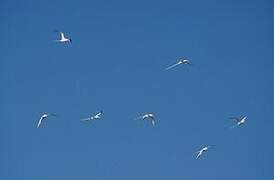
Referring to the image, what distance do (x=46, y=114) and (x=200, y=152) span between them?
38.5 ft

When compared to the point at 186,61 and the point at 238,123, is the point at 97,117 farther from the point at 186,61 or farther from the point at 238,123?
the point at 238,123

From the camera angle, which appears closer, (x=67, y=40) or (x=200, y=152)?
(x=67, y=40)

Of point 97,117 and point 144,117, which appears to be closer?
point 97,117

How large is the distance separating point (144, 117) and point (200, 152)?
181 inches

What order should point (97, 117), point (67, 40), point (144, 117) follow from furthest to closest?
point (144, 117) → point (97, 117) → point (67, 40)

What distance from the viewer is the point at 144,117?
59469 mm

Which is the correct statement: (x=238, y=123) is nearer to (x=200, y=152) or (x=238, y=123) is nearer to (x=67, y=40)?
(x=200, y=152)

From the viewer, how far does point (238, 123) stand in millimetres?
61156

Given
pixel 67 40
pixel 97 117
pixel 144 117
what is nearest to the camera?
pixel 67 40

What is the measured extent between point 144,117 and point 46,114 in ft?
25.2

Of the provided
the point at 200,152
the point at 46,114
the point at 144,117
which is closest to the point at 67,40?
the point at 46,114

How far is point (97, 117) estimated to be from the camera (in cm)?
5562

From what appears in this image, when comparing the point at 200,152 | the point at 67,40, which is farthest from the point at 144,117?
the point at 67,40

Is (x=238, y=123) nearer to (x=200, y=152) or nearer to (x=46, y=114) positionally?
(x=200, y=152)
